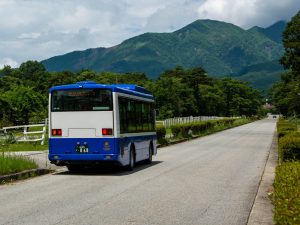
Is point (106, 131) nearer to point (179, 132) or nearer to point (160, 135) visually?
point (160, 135)

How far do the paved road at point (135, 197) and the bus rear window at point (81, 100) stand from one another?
2.04 metres

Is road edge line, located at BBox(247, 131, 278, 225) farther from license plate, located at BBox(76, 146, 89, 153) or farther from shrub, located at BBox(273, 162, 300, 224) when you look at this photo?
license plate, located at BBox(76, 146, 89, 153)

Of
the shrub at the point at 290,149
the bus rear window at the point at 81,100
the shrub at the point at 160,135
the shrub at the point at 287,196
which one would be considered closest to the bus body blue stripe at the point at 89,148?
the bus rear window at the point at 81,100

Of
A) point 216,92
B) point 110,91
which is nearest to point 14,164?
point 110,91

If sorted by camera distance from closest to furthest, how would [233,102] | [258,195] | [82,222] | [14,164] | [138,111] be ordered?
[82,222]
[258,195]
[14,164]
[138,111]
[233,102]

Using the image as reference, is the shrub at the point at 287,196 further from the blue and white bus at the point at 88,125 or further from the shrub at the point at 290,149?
the blue and white bus at the point at 88,125

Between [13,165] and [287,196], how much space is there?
34.1ft

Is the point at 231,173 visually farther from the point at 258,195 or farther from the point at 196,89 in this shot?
the point at 196,89

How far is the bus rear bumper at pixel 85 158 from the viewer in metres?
15.6

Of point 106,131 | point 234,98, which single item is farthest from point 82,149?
point 234,98

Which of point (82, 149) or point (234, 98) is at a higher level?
point (234, 98)

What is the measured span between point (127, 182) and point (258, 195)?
12.8 feet

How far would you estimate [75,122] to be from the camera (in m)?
16.1

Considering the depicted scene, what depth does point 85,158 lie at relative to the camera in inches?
619
